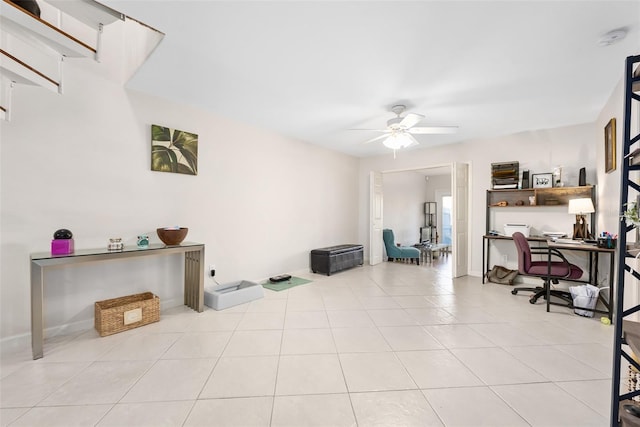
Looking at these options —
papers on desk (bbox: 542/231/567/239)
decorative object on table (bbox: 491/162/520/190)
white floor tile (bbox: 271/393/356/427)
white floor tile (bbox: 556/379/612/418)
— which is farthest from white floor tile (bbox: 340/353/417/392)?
decorative object on table (bbox: 491/162/520/190)

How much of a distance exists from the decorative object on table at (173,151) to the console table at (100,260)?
99 cm

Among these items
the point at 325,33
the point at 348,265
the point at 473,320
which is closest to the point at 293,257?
the point at 348,265

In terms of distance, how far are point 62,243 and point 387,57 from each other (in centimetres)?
331

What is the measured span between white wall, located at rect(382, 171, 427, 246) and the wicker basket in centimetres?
602

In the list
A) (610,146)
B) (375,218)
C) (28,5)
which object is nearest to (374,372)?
(28,5)

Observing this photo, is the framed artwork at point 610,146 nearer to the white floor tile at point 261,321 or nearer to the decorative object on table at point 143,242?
the white floor tile at point 261,321

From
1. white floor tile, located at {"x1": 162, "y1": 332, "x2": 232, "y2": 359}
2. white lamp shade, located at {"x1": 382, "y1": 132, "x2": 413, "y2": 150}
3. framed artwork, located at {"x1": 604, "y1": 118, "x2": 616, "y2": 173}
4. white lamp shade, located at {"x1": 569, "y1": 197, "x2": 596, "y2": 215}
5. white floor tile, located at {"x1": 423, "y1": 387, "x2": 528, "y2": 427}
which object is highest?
white lamp shade, located at {"x1": 382, "y1": 132, "x2": 413, "y2": 150}

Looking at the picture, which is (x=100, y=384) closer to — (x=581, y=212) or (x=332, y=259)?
(x=332, y=259)

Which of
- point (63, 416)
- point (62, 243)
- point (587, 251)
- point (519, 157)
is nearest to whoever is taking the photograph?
point (63, 416)

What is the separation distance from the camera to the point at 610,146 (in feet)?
9.88

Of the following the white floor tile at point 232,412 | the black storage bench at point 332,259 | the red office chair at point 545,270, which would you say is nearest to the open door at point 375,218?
the black storage bench at point 332,259

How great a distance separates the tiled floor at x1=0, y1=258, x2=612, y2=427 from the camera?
1.55m

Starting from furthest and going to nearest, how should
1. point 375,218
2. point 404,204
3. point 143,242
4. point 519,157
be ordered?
point 404,204, point 375,218, point 519,157, point 143,242

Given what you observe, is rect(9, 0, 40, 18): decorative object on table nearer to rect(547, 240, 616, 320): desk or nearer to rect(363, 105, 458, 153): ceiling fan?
rect(363, 105, 458, 153): ceiling fan
